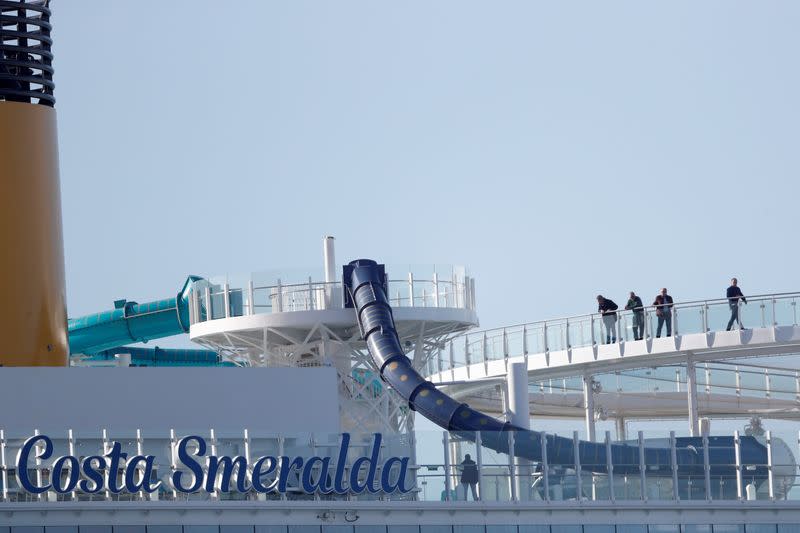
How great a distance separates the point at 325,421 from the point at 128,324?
59.3 feet

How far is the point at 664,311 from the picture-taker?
176 feet

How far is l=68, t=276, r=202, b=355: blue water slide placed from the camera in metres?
61.2

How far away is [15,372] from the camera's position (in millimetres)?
42531

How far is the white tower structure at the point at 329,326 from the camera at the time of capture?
5147 cm

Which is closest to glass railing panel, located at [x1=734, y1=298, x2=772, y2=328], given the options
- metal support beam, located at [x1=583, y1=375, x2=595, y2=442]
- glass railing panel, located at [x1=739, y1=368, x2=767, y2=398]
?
metal support beam, located at [x1=583, y1=375, x2=595, y2=442]

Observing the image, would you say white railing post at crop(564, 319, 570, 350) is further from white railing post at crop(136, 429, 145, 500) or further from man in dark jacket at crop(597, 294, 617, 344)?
white railing post at crop(136, 429, 145, 500)

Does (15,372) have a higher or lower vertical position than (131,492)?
higher

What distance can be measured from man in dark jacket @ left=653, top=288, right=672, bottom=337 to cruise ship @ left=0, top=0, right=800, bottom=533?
0.09 metres

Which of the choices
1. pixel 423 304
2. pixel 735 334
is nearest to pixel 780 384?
pixel 735 334

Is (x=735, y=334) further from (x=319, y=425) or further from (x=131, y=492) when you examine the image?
(x=131, y=492)

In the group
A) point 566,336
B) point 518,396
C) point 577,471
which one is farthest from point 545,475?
point 566,336

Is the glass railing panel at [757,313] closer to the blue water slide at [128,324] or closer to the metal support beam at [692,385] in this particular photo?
the metal support beam at [692,385]

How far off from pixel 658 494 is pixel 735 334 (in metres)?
11.7

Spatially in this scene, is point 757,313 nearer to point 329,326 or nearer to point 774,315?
point 774,315
